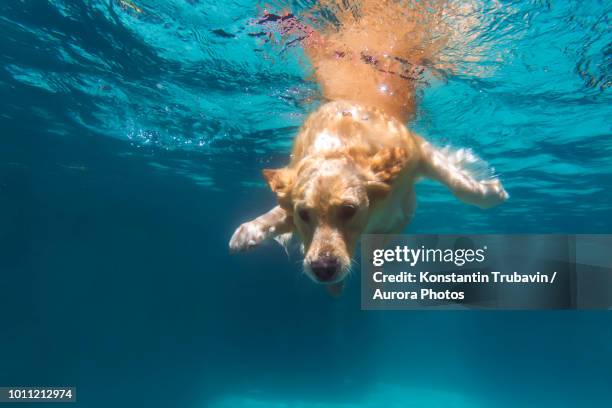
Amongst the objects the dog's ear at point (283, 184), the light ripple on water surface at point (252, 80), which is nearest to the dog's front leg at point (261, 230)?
the dog's ear at point (283, 184)

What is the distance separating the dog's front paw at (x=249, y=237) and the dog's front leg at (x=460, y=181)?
2.41m

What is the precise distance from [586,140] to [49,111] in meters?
18.9

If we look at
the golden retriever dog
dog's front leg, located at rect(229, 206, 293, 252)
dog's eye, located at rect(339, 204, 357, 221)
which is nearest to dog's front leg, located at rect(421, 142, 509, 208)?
the golden retriever dog

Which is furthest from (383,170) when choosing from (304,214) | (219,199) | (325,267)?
(219,199)

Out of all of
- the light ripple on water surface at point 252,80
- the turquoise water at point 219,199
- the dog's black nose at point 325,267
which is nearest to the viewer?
the dog's black nose at point 325,267

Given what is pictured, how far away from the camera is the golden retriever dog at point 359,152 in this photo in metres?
3.74

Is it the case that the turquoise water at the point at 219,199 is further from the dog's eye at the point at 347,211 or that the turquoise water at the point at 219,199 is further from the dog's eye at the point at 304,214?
the dog's eye at the point at 347,211

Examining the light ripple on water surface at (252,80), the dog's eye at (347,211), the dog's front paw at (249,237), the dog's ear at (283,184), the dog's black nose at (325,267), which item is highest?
the light ripple on water surface at (252,80)

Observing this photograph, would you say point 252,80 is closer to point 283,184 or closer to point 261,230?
point 261,230

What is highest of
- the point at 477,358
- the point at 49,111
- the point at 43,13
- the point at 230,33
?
the point at 49,111

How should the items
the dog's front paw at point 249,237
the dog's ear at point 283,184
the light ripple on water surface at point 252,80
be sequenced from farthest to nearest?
1. the light ripple on water surface at point 252,80
2. the dog's front paw at point 249,237
3. the dog's ear at point 283,184

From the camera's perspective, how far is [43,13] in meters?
9.38

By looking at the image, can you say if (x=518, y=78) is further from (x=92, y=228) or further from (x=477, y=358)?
(x=477, y=358)

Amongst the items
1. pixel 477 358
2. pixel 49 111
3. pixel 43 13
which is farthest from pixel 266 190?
pixel 477 358
